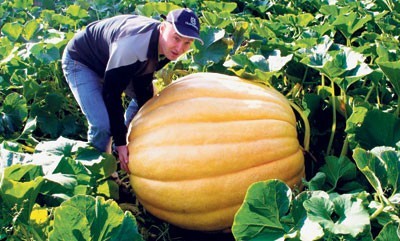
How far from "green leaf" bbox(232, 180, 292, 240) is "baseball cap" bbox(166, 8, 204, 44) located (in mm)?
688

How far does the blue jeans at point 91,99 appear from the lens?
2.29 meters

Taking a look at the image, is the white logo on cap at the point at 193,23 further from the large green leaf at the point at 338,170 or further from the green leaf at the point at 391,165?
the green leaf at the point at 391,165

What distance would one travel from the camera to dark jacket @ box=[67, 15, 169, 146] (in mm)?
2021

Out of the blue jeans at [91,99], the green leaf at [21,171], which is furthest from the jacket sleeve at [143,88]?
the green leaf at [21,171]

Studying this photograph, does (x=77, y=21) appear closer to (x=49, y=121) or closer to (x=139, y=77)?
(x=49, y=121)

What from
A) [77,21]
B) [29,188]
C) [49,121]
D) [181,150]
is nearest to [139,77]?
[181,150]

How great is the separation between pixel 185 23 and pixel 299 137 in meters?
0.76

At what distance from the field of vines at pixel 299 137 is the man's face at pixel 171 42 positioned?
12.5 inches

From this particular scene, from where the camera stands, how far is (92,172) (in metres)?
2.03

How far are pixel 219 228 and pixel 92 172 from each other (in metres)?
0.52

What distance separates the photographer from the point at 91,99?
7.63 ft

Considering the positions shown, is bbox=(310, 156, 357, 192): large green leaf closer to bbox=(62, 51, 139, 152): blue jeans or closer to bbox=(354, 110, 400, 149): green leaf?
bbox=(354, 110, 400, 149): green leaf

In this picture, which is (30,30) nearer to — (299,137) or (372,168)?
(299,137)

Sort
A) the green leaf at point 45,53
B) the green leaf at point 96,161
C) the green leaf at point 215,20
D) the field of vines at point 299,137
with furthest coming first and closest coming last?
the green leaf at point 215,20, the green leaf at point 45,53, the green leaf at point 96,161, the field of vines at point 299,137
